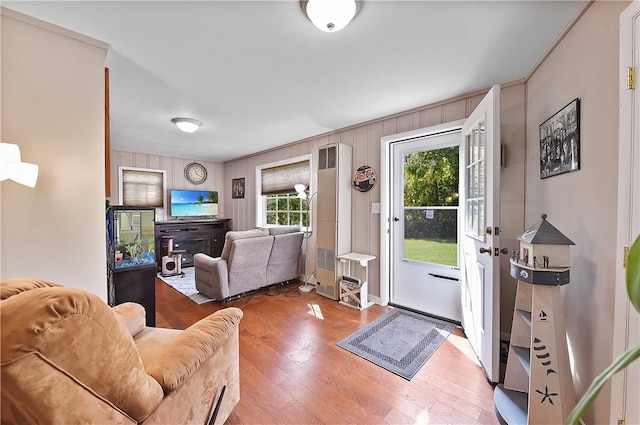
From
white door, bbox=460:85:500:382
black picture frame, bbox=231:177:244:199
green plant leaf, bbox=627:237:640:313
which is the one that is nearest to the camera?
green plant leaf, bbox=627:237:640:313

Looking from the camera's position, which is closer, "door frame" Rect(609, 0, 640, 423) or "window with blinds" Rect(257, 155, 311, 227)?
"door frame" Rect(609, 0, 640, 423)

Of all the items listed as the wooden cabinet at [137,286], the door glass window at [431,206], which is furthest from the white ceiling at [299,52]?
the wooden cabinet at [137,286]

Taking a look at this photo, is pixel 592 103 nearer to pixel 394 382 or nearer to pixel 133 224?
pixel 394 382

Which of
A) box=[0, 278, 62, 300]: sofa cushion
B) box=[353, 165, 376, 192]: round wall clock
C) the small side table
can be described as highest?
box=[353, 165, 376, 192]: round wall clock

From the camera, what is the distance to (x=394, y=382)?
1.79 m

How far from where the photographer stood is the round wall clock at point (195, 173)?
5.63 m

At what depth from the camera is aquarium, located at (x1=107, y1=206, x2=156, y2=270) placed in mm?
2229

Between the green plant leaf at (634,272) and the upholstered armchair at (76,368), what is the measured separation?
1256mm

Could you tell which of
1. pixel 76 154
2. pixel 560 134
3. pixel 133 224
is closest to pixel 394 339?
pixel 560 134

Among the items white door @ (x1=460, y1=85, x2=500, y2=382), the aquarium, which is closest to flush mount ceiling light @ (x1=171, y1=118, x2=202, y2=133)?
the aquarium

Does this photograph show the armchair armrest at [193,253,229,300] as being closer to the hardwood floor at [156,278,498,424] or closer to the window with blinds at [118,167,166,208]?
the hardwood floor at [156,278,498,424]

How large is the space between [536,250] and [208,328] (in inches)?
68.7

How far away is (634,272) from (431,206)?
8.34 ft

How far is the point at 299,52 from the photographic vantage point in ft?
5.94
